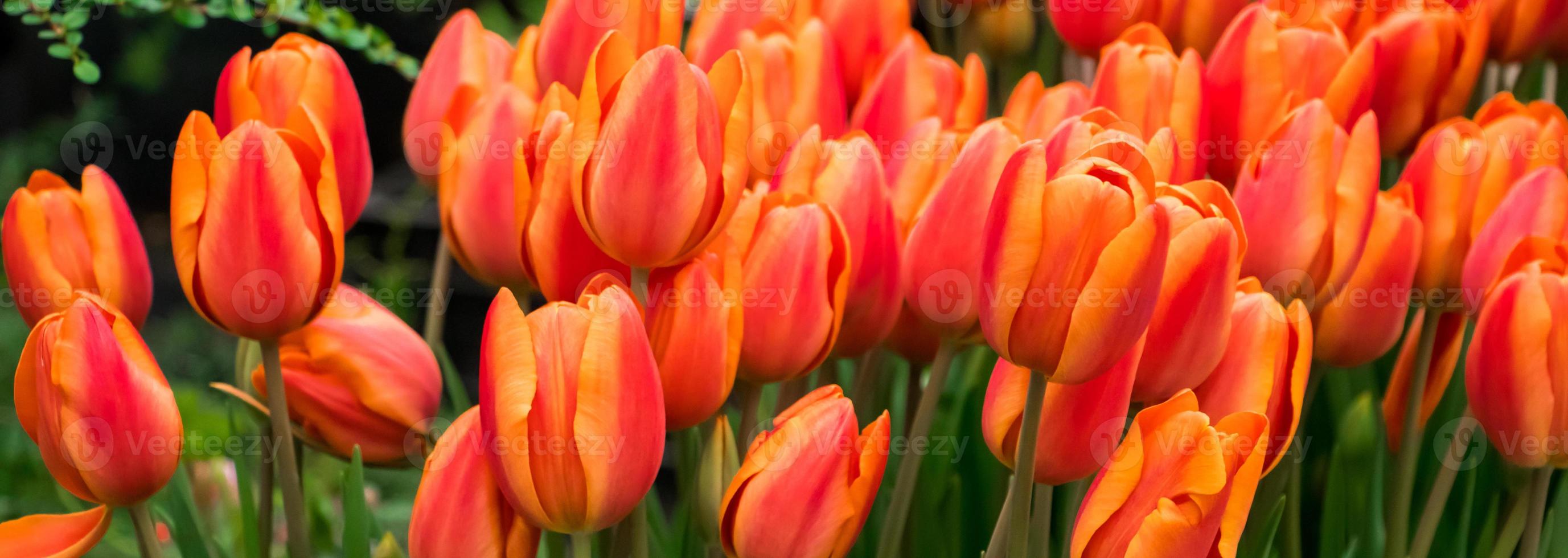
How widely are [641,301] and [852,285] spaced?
74 mm

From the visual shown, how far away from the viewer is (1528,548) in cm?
50

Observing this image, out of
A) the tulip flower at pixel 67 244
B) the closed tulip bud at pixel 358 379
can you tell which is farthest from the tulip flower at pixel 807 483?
the tulip flower at pixel 67 244

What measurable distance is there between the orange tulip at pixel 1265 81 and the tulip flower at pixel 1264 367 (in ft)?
0.45

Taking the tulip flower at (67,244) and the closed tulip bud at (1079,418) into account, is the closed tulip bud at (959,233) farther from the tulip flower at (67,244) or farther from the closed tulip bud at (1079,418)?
the tulip flower at (67,244)

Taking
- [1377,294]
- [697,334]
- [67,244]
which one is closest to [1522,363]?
[1377,294]

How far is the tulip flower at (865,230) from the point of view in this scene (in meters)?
0.44

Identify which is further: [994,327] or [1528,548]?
[1528,548]

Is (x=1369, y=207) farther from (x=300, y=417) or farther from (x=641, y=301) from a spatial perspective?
(x=300, y=417)

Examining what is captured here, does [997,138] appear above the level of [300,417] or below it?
above

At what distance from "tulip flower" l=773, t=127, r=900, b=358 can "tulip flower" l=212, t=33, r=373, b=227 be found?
0.58ft

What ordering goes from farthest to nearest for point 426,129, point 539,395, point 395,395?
point 426,129, point 395,395, point 539,395

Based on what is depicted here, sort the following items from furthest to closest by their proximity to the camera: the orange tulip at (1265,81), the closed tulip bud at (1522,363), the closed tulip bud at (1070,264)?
the orange tulip at (1265,81)
the closed tulip bud at (1522,363)
the closed tulip bud at (1070,264)

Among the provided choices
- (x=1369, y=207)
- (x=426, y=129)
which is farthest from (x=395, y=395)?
(x=1369, y=207)

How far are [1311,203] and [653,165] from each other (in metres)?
0.25
